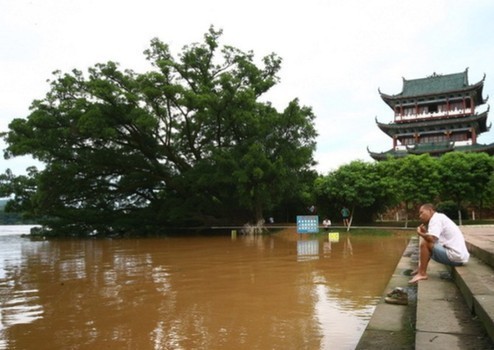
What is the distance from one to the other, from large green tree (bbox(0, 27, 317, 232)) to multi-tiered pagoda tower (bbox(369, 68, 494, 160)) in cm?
1542

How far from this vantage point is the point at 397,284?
644cm

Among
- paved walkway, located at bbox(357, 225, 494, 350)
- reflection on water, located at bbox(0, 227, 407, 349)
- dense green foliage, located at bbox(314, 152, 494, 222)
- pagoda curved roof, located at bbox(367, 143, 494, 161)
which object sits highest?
pagoda curved roof, located at bbox(367, 143, 494, 161)

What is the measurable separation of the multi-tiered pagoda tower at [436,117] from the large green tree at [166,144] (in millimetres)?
15421

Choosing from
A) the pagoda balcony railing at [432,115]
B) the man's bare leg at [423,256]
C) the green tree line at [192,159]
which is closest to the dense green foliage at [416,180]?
the green tree line at [192,159]

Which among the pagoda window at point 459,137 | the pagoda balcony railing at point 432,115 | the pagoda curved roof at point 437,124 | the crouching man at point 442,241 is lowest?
the crouching man at point 442,241

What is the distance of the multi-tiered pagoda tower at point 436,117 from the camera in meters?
36.8

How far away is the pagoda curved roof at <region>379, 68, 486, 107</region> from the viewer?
1512 inches

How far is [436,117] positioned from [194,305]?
124 ft

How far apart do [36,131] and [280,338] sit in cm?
2495

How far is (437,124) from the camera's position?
37.8 meters

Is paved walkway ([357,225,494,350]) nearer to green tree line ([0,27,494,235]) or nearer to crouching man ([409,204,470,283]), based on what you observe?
crouching man ([409,204,470,283])

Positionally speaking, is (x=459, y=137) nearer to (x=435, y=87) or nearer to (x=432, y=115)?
(x=432, y=115)

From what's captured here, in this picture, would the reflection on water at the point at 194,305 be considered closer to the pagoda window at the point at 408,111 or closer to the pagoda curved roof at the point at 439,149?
the pagoda curved roof at the point at 439,149

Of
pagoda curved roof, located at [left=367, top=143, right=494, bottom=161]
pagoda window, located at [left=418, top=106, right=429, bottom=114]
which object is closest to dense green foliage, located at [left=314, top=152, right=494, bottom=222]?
pagoda curved roof, located at [left=367, top=143, right=494, bottom=161]
